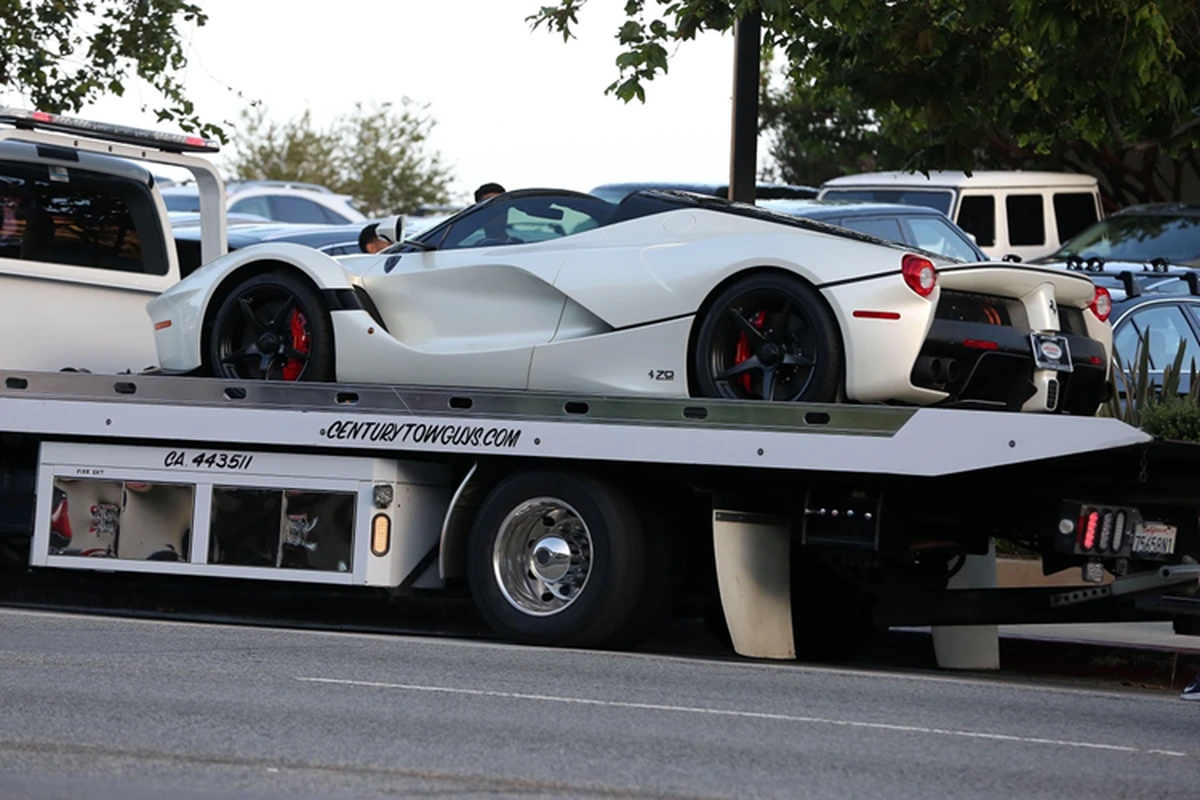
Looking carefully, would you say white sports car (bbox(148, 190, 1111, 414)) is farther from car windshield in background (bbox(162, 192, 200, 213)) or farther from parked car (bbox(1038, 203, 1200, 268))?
car windshield in background (bbox(162, 192, 200, 213))

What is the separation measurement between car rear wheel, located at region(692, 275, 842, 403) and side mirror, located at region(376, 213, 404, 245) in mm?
1986

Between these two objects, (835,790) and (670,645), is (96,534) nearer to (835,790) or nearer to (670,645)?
(670,645)

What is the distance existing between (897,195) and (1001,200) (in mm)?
1590

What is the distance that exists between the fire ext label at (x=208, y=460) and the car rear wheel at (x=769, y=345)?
8.19 feet

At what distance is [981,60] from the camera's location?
46.8 ft

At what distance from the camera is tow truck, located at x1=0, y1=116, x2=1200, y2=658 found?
870 cm

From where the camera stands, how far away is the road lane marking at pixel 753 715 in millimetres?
6910

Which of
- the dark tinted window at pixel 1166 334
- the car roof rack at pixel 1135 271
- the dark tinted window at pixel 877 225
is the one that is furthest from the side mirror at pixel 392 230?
the dark tinted window at pixel 877 225

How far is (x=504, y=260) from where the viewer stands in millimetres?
10055

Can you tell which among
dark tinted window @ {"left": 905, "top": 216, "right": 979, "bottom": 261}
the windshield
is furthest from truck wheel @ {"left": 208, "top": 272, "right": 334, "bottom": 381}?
the windshield

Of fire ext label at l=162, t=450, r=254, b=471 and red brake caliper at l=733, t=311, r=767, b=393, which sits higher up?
red brake caliper at l=733, t=311, r=767, b=393

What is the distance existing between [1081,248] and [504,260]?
10.8m

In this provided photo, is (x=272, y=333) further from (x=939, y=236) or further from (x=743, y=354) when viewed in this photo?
(x=939, y=236)

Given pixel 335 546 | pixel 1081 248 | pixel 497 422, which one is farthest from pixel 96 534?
pixel 1081 248
